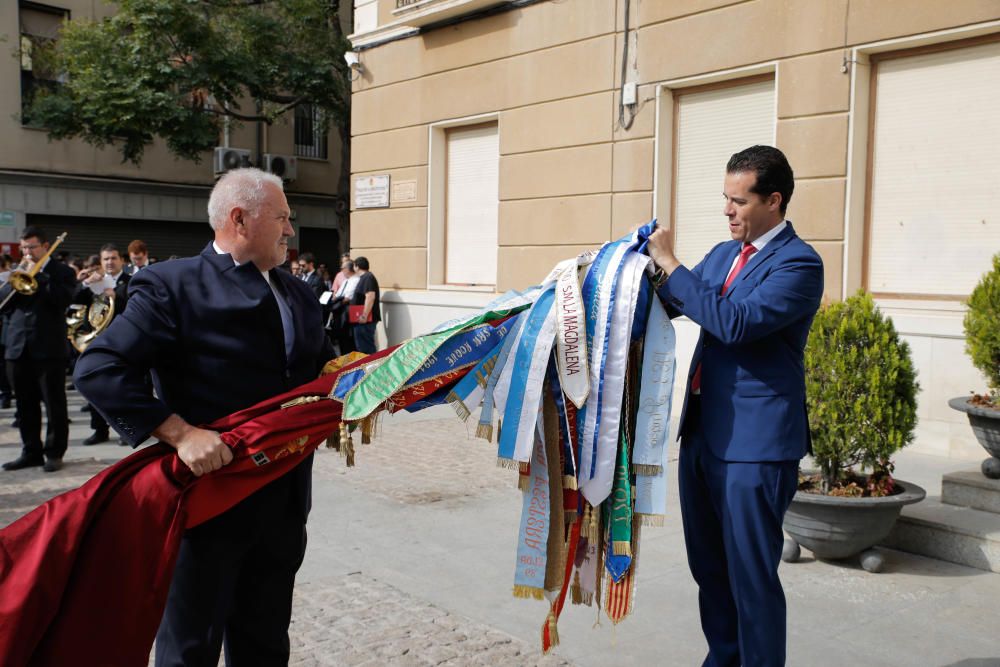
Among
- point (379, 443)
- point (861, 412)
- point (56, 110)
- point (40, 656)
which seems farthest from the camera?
point (56, 110)

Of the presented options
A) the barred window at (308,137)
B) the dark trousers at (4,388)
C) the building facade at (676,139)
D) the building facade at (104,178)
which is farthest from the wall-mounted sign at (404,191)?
the barred window at (308,137)

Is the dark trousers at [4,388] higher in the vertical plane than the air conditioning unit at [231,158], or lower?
lower

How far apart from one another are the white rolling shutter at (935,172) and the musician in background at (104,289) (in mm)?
7231

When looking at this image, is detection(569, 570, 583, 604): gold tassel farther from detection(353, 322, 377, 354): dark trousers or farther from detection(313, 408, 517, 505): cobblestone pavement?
detection(353, 322, 377, 354): dark trousers

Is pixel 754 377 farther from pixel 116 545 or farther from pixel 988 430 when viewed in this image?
pixel 988 430

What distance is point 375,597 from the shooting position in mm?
4645

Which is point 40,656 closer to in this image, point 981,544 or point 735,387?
point 735,387

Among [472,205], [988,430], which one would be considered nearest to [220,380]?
[988,430]

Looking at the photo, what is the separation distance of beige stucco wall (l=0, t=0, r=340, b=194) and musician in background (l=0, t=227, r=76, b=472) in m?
15.1

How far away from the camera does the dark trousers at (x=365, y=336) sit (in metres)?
13.4

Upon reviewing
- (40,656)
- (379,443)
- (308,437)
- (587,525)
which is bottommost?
(379,443)

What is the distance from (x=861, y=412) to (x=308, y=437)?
3377mm

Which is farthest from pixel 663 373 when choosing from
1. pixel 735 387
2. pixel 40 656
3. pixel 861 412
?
pixel 861 412

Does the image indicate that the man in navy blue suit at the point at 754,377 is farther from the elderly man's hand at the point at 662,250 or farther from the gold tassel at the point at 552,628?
the gold tassel at the point at 552,628
